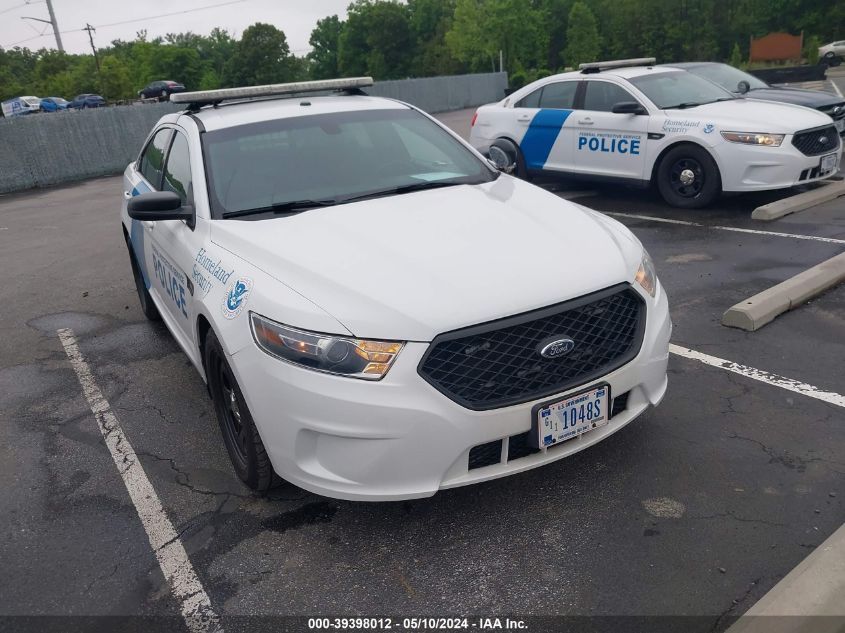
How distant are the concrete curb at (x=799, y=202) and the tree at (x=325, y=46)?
10343cm

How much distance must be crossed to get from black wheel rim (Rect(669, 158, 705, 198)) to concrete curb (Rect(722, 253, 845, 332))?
2.72m

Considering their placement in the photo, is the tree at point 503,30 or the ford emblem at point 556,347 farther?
the tree at point 503,30

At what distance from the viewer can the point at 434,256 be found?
3.06 meters

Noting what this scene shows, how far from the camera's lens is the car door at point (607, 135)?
8.53 metres

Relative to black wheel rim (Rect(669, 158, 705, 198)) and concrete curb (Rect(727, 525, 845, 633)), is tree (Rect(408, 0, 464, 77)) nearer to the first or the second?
black wheel rim (Rect(669, 158, 705, 198))

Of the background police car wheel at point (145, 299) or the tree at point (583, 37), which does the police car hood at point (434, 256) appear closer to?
the background police car wheel at point (145, 299)

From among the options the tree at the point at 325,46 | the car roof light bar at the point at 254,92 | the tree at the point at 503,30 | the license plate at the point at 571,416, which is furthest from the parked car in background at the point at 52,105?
the tree at the point at 325,46

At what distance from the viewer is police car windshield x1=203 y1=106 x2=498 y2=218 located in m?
3.85

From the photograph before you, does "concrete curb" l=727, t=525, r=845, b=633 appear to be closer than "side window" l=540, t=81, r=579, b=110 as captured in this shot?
Yes

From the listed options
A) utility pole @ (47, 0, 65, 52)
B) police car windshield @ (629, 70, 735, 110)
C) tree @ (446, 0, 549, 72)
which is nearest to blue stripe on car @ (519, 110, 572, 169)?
police car windshield @ (629, 70, 735, 110)

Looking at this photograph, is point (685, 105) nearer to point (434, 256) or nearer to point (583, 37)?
point (434, 256)

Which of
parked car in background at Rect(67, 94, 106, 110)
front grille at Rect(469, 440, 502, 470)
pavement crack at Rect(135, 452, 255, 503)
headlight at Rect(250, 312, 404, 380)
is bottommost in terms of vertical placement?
parked car in background at Rect(67, 94, 106, 110)

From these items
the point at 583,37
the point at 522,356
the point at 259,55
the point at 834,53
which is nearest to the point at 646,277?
the point at 522,356

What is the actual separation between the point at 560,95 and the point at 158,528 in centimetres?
774
